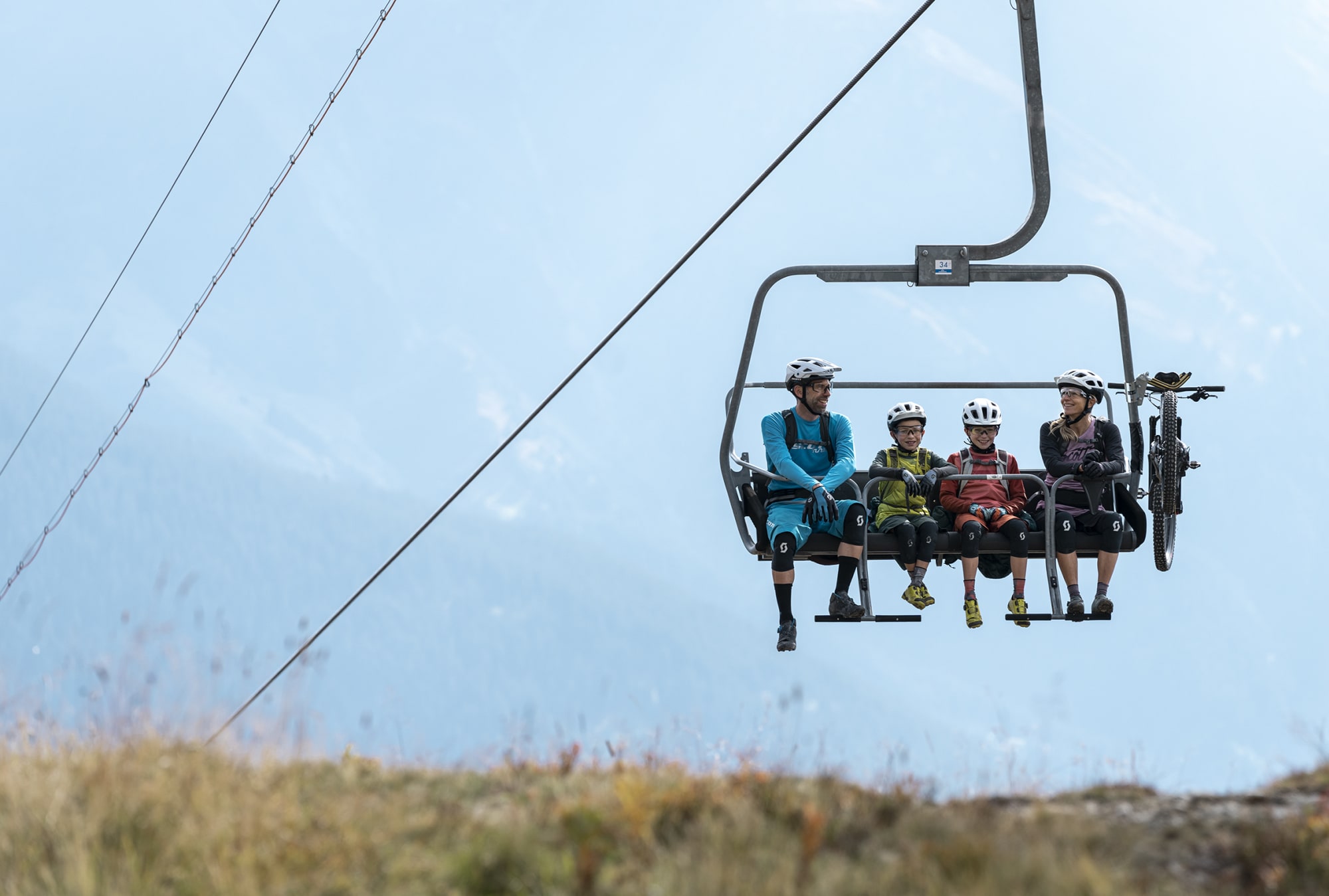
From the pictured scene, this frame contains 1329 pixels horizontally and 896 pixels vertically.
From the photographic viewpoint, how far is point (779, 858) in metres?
4.57

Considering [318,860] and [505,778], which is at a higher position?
[505,778]

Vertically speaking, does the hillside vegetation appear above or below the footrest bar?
below

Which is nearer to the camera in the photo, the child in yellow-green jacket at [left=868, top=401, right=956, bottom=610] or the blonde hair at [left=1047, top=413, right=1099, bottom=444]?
the child in yellow-green jacket at [left=868, top=401, right=956, bottom=610]

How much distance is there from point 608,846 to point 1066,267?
18.4 ft

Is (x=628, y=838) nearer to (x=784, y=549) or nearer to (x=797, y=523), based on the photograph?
(x=784, y=549)

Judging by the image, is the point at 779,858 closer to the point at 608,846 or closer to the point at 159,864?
the point at 608,846

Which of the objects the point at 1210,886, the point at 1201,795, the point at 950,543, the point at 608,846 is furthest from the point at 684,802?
the point at 950,543

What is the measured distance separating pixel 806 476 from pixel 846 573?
70cm

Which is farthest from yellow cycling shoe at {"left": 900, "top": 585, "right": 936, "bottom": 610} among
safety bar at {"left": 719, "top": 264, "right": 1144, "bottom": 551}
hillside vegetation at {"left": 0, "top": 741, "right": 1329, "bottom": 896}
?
hillside vegetation at {"left": 0, "top": 741, "right": 1329, "bottom": 896}

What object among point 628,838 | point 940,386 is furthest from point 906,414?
point 628,838

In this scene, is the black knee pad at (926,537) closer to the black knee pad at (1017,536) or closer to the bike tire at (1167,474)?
the black knee pad at (1017,536)

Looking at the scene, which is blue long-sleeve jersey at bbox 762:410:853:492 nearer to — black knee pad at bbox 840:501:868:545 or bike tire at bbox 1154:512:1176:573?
black knee pad at bbox 840:501:868:545

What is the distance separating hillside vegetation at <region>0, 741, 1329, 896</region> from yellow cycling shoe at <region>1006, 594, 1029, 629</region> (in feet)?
11.3

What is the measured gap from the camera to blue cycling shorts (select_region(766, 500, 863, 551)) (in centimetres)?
895
